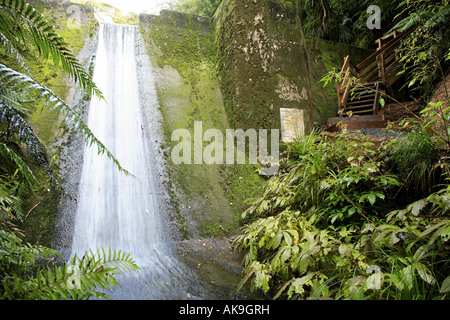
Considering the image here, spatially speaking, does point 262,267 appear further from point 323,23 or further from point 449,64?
point 323,23

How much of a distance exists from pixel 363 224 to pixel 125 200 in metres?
3.20

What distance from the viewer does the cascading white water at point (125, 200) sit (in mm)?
2598

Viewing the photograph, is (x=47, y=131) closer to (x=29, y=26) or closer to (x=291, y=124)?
(x=29, y=26)

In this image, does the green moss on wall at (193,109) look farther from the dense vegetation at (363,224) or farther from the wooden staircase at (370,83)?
the wooden staircase at (370,83)

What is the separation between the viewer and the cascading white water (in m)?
2.60

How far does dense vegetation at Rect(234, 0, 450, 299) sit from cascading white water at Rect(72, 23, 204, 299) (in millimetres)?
968

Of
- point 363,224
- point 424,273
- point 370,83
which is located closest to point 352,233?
point 363,224

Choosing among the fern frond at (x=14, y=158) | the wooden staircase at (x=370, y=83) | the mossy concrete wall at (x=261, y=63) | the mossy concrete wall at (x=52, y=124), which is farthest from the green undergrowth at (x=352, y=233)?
the wooden staircase at (x=370, y=83)

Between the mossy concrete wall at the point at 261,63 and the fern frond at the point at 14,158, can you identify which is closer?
the fern frond at the point at 14,158

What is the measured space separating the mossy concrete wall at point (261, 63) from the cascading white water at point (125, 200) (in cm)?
185

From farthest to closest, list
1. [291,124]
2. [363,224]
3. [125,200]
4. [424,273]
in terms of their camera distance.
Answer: [291,124] → [125,200] → [363,224] → [424,273]

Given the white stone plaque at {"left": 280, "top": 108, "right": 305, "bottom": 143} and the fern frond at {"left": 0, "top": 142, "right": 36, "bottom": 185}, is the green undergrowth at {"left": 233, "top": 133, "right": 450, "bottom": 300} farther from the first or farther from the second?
the fern frond at {"left": 0, "top": 142, "right": 36, "bottom": 185}

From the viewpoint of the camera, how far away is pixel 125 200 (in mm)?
3816
